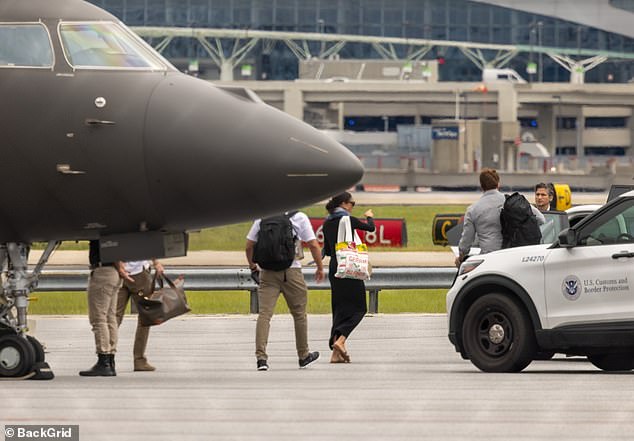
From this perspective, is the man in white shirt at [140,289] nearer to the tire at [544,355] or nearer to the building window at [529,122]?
the tire at [544,355]

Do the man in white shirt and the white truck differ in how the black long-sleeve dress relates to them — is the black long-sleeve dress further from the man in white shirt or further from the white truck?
the white truck

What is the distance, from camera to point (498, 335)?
1434 centimetres

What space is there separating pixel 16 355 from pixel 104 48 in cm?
249

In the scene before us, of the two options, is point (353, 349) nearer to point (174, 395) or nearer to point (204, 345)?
point (204, 345)

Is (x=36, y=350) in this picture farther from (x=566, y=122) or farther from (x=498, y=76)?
(x=498, y=76)

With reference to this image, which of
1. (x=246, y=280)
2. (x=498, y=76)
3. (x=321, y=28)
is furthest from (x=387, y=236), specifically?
(x=321, y=28)

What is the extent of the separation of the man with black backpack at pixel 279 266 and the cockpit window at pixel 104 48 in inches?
101

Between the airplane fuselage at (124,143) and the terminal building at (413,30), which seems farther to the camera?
the terminal building at (413,30)

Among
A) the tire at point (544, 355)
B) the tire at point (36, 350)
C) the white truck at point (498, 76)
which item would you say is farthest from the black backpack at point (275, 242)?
the white truck at point (498, 76)

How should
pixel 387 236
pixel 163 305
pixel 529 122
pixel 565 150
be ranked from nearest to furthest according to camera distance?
pixel 163 305
pixel 387 236
pixel 529 122
pixel 565 150

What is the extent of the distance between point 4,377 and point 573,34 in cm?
15257

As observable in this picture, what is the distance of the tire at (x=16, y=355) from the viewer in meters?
12.9

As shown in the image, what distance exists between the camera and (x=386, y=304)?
82.5ft

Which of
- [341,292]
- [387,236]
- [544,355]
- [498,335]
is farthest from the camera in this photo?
[387,236]
